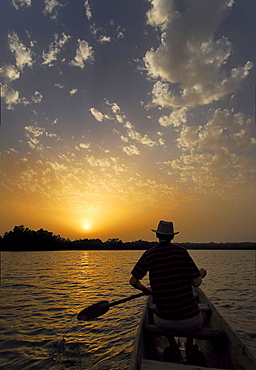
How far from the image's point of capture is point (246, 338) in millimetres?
8305

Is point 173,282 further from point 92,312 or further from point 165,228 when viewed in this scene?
point 92,312

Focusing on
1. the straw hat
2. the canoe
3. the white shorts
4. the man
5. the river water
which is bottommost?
the river water

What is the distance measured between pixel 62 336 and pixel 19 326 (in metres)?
2.21

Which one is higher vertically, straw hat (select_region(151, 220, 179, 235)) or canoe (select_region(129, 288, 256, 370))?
straw hat (select_region(151, 220, 179, 235))

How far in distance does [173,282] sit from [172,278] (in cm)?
7

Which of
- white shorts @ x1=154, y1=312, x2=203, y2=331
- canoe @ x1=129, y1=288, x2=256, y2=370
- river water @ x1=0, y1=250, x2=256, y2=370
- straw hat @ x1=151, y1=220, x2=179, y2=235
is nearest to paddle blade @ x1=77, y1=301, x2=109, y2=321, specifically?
river water @ x1=0, y1=250, x2=256, y2=370

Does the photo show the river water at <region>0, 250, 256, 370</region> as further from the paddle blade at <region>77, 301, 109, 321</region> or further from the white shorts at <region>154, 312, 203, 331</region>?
the white shorts at <region>154, 312, 203, 331</region>

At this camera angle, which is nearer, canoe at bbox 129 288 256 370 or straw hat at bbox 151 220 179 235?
canoe at bbox 129 288 256 370

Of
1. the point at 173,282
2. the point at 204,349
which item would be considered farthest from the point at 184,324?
the point at 204,349

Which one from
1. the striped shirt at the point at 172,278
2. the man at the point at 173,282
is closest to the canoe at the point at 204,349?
the man at the point at 173,282

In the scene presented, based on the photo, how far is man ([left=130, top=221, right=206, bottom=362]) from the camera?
399 centimetres

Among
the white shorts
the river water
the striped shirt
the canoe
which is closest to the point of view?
the canoe

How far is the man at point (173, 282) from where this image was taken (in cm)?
399

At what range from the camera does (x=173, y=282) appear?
13.0ft
